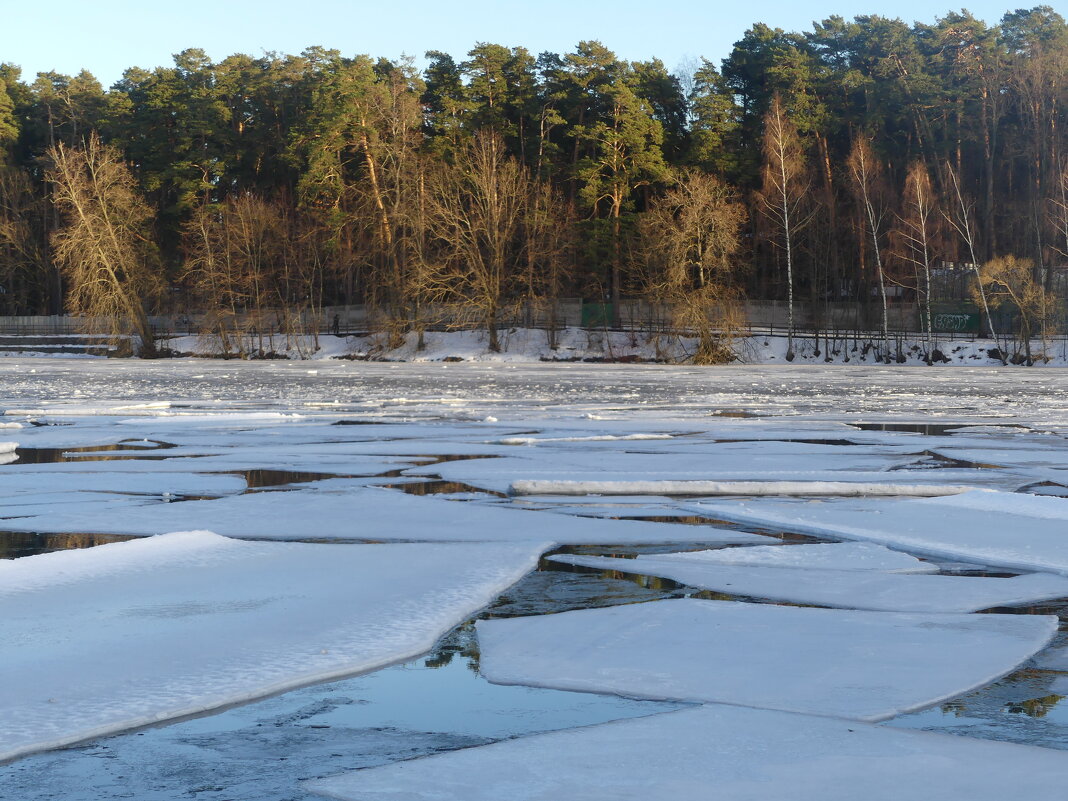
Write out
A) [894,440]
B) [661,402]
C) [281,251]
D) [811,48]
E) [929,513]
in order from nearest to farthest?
[929,513] < [894,440] < [661,402] < [281,251] < [811,48]

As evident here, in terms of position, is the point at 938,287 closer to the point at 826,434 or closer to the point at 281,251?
the point at 281,251

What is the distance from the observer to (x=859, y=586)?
23.3 ft

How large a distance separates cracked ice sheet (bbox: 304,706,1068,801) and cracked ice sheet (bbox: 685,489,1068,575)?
3.61 meters

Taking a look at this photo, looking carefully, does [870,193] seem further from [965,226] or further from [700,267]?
[700,267]

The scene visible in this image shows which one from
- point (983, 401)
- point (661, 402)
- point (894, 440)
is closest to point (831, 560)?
point (894, 440)

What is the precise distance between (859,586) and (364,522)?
3.94 m

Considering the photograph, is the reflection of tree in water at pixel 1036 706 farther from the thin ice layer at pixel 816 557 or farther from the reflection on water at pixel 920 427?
the reflection on water at pixel 920 427

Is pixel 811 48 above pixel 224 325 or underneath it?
above

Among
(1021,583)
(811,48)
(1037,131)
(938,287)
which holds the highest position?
(811,48)

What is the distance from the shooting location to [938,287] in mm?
60406

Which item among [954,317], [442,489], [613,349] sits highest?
[954,317]

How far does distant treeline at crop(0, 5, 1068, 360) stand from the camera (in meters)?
56.2

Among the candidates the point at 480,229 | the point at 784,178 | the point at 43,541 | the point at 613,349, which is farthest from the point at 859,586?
the point at 613,349

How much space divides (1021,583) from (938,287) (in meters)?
56.1
